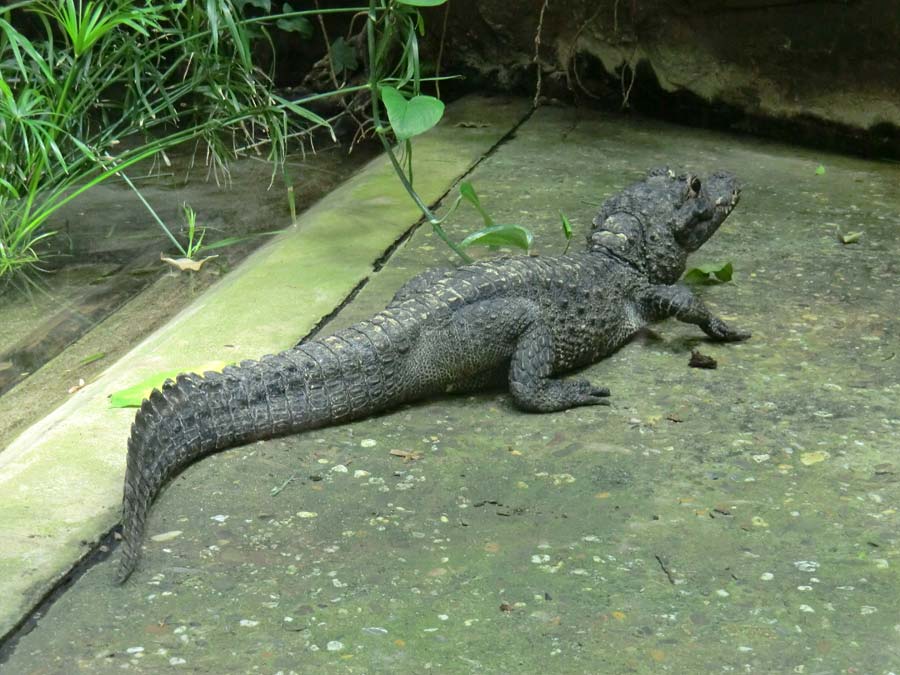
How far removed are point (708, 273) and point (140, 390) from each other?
2.39 meters

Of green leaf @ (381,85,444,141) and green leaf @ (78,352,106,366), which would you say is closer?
green leaf @ (381,85,444,141)

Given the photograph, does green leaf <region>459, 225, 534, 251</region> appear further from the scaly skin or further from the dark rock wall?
the dark rock wall

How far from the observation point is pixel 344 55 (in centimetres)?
775

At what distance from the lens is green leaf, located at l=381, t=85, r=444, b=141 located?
4363 millimetres

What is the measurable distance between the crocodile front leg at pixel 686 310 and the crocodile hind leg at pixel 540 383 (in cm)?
56

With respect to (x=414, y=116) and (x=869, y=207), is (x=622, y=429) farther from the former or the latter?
(x=869, y=207)

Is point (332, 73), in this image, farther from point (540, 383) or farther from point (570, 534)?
point (570, 534)

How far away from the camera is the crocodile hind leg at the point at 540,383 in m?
3.79

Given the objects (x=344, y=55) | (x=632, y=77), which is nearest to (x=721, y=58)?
(x=632, y=77)

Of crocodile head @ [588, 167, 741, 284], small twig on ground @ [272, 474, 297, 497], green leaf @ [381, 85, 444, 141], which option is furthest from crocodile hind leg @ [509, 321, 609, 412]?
green leaf @ [381, 85, 444, 141]

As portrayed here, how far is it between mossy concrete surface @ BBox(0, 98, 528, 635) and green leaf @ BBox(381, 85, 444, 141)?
0.71 meters

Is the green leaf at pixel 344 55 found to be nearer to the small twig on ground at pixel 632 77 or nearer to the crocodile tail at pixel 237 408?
the small twig on ground at pixel 632 77

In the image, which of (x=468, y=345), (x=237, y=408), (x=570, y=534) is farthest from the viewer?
(x=468, y=345)

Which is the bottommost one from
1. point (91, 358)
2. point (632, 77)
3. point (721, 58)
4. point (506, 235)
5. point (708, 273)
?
point (91, 358)
